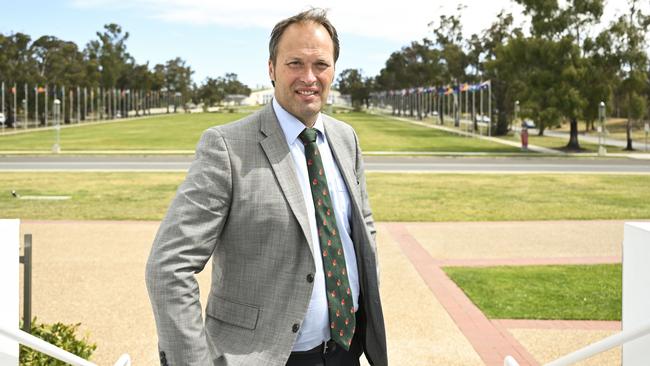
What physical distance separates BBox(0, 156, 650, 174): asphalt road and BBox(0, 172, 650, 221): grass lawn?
2.33m

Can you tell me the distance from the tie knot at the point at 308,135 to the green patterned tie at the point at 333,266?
0.09 m

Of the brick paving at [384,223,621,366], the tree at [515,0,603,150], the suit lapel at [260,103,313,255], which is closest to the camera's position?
the suit lapel at [260,103,313,255]

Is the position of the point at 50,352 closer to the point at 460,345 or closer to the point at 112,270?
the point at 460,345

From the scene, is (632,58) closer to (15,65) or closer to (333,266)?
(333,266)

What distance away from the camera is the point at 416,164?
28719mm

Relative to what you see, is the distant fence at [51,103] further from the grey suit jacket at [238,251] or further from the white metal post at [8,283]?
the grey suit jacket at [238,251]

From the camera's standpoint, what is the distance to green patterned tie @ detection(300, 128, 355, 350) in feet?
8.41

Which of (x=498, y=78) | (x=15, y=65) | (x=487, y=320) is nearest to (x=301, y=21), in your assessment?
(x=487, y=320)

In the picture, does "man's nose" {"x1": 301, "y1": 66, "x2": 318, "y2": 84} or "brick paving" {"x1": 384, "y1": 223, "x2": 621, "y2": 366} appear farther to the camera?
"brick paving" {"x1": 384, "y1": 223, "x2": 621, "y2": 366}

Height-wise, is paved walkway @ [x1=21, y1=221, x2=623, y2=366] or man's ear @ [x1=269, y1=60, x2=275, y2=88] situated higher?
man's ear @ [x1=269, y1=60, x2=275, y2=88]

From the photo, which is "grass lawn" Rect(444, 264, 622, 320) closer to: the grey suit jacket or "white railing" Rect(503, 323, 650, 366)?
"white railing" Rect(503, 323, 650, 366)

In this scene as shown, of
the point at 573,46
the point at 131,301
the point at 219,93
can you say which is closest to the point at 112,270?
the point at 131,301

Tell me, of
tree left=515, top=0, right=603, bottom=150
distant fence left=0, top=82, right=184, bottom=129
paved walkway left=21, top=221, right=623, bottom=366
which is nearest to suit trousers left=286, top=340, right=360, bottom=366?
paved walkway left=21, top=221, right=623, bottom=366

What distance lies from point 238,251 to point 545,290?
6.57m
